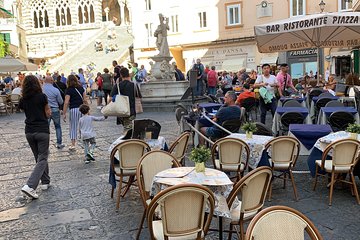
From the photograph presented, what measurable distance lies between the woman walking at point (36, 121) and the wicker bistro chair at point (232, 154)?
2.51m

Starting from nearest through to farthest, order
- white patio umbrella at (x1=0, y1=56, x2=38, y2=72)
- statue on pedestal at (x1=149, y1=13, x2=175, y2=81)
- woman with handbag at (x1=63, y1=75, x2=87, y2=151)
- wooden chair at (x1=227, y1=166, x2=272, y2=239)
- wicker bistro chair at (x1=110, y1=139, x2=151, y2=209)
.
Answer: wooden chair at (x1=227, y1=166, x2=272, y2=239), wicker bistro chair at (x1=110, y1=139, x2=151, y2=209), woman with handbag at (x1=63, y1=75, x2=87, y2=151), white patio umbrella at (x1=0, y1=56, x2=38, y2=72), statue on pedestal at (x1=149, y1=13, x2=175, y2=81)

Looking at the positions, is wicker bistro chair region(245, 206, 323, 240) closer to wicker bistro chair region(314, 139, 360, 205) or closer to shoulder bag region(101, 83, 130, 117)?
wicker bistro chair region(314, 139, 360, 205)

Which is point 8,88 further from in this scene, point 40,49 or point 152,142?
point 40,49

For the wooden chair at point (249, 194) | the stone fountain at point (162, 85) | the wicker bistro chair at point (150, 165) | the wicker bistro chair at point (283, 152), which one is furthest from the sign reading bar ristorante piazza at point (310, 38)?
the wooden chair at point (249, 194)

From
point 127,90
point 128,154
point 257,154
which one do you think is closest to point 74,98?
point 127,90

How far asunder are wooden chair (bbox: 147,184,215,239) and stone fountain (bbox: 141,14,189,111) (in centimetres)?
1360

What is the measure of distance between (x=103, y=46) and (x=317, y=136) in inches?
1667

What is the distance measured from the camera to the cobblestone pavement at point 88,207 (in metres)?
4.91

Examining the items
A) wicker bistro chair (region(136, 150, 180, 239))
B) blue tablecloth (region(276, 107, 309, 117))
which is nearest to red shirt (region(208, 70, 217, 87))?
blue tablecloth (region(276, 107, 309, 117))

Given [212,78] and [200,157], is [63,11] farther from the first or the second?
[200,157]

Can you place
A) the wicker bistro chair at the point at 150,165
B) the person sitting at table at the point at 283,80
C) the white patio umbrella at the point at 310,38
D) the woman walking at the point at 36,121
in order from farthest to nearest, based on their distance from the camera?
the person sitting at table at the point at 283,80
the white patio umbrella at the point at 310,38
the woman walking at the point at 36,121
the wicker bistro chair at the point at 150,165

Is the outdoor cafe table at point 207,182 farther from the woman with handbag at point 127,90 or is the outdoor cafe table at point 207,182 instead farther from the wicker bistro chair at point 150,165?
the woman with handbag at point 127,90

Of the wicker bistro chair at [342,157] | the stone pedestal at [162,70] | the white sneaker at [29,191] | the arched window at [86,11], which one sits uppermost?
the arched window at [86,11]

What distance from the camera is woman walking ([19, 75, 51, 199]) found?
626 centimetres
